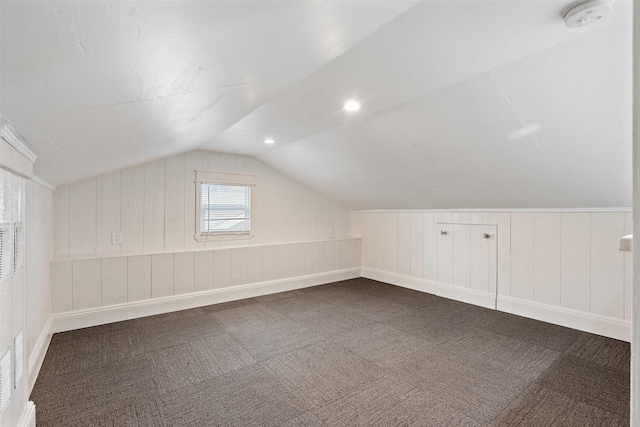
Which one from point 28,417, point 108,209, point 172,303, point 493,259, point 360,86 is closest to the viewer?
point 28,417

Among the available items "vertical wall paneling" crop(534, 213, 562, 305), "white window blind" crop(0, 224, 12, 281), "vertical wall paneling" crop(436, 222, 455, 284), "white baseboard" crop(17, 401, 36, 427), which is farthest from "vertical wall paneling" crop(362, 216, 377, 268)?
"white window blind" crop(0, 224, 12, 281)

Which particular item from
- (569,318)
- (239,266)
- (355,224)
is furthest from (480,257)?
(239,266)

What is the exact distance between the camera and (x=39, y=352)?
2.41 metres

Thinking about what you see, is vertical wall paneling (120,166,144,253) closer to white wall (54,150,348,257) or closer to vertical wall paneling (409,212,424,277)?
white wall (54,150,348,257)

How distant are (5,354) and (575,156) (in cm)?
342

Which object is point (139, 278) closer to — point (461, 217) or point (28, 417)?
point (28, 417)

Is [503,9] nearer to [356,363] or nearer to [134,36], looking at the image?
[134,36]

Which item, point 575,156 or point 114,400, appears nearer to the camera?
point 114,400

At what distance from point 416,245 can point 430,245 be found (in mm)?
226

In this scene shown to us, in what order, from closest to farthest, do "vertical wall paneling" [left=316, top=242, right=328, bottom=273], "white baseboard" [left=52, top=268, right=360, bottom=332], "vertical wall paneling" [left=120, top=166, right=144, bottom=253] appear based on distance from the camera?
"white baseboard" [left=52, top=268, right=360, bottom=332] → "vertical wall paneling" [left=120, top=166, right=144, bottom=253] → "vertical wall paneling" [left=316, top=242, right=328, bottom=273]

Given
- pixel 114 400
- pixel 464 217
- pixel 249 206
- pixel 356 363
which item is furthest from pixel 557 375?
pixel 249 206

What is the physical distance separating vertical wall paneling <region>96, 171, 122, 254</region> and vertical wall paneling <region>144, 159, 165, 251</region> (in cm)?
27

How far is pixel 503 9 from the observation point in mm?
1336

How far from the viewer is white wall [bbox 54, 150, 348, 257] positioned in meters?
3.38
